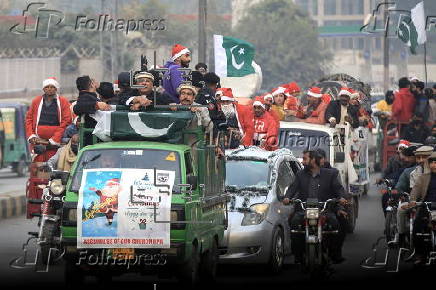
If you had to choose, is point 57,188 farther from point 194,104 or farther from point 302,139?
point 302,139

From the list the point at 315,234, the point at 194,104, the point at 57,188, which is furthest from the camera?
the point at 57,188

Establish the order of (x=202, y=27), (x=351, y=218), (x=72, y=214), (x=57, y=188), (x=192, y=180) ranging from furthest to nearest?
(x=202, y=27)
(x=351, y=218)
(x=57, y=188)
(x=192, y=180)
(x=72, y=214)

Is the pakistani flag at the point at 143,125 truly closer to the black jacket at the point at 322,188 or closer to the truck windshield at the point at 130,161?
the truck windshield at the point at 130,161

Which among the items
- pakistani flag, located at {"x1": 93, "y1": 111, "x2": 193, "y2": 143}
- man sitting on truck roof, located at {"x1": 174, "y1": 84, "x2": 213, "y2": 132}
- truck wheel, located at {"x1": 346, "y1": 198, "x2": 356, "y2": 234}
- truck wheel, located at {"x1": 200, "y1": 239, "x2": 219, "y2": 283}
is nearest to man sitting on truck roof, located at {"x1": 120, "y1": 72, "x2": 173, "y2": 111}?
man sitting on truck roof, located at {"x1": 174, "y1": 84, "x2": 213, "y2": 132}

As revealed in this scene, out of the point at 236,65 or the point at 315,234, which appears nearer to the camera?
the point at 315,234

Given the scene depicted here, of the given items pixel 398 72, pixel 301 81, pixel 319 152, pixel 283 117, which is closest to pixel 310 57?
pixel 301 81

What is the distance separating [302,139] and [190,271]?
966 centimetres

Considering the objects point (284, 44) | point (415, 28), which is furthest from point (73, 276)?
point (284, 44)

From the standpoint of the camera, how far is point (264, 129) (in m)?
23.9

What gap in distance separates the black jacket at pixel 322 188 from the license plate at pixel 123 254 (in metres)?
3.35

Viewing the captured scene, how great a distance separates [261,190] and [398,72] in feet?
462

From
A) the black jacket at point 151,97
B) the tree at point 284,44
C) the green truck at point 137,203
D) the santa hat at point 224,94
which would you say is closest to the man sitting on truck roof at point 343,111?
the santa hat at point 224,94

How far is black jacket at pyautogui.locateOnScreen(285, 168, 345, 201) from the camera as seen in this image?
18.4m

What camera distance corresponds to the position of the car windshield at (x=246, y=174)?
19547 millimetres
